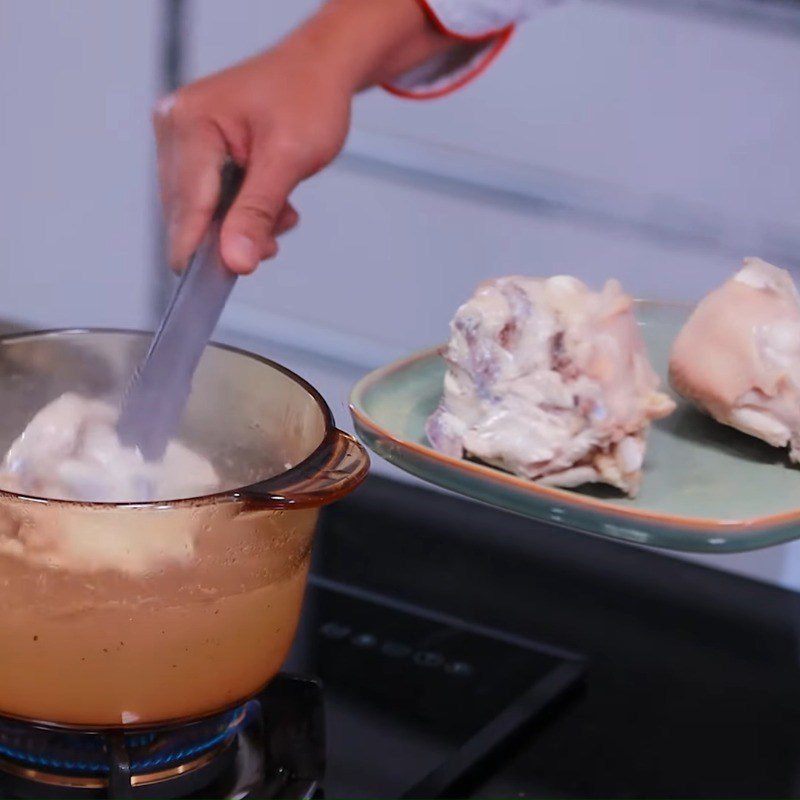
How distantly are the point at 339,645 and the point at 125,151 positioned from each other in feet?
3.77

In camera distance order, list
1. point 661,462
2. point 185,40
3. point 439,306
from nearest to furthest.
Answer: point 661,462 < point 439,306 < point 185,40

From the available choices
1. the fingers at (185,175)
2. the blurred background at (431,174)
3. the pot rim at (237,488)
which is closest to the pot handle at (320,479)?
the pot rim at (237,488)

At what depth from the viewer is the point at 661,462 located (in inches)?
29.0

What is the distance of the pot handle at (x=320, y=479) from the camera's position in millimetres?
581

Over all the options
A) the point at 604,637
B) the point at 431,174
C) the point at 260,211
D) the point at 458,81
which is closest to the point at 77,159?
the point at 431,174

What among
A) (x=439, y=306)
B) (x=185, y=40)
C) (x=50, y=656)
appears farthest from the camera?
(x=185, y=40)

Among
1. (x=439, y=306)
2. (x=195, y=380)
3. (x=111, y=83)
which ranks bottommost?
(x=439, y=306)

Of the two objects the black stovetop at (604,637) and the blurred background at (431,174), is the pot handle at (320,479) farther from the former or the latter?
the blurred background at (431,174)

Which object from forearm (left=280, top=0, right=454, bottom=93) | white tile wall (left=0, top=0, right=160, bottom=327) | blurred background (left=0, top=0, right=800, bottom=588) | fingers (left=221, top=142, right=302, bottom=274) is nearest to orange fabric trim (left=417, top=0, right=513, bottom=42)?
forearm (left=280, top=0, right=454, bottom=93)

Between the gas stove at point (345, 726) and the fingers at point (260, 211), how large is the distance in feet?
0.76

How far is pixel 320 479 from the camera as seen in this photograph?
23.7 inches

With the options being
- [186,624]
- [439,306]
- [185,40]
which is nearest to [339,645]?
[186,624]

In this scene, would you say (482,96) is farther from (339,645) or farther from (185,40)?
(339,645)

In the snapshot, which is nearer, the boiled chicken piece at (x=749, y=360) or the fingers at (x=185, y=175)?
the boiled chicken piece at (x=749, y=360)
